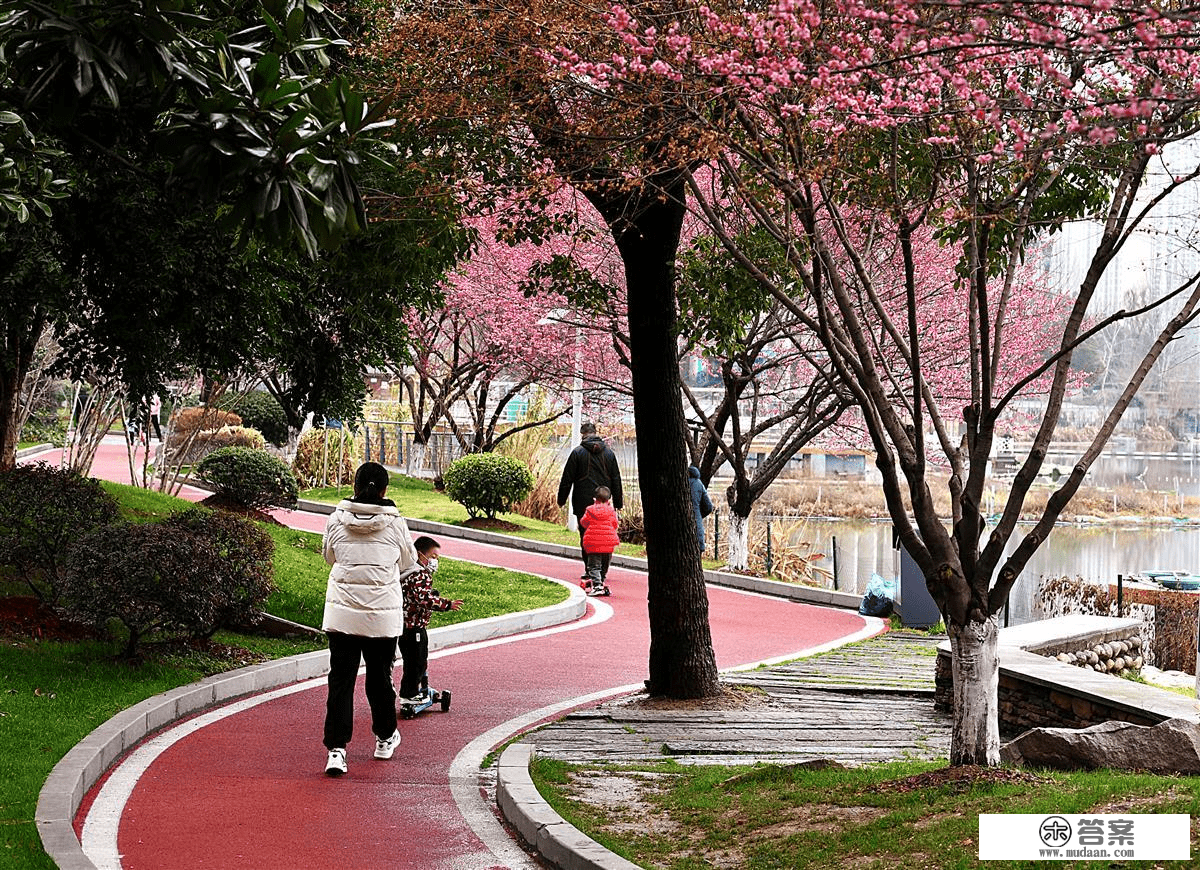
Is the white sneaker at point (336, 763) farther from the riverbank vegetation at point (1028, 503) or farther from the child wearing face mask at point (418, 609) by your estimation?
the riverbank vegetation at point (1028, 503)

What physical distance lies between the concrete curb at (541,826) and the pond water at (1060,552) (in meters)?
15.5

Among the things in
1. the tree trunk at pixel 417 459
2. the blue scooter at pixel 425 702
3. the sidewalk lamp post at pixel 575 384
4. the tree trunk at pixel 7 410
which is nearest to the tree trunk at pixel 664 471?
the blue scooter at pixel 425 702

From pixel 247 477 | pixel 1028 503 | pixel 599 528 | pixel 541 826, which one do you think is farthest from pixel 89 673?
pixel 1028 503

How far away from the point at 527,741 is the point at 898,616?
9829 mm

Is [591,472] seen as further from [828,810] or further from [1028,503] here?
[1028,503]

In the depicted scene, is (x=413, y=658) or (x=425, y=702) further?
(x=425, y=702)

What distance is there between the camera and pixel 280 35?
5652 millimetres

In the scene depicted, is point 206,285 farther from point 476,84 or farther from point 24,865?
point 24,865

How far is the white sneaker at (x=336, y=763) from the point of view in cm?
847

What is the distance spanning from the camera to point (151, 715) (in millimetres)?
9508

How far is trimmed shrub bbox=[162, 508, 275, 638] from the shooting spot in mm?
10828

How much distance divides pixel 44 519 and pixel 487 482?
13.5 m

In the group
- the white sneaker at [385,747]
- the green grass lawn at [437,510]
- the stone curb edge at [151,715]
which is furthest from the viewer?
the green grass lawn at [437,510]

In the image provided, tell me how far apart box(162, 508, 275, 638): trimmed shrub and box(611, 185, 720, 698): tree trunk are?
3403mm
